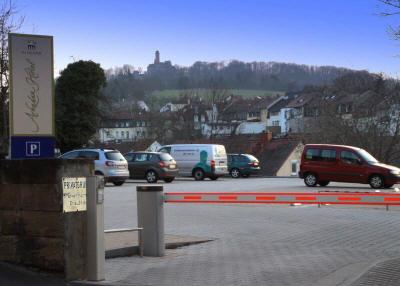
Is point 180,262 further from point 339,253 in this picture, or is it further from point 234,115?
point 234,115

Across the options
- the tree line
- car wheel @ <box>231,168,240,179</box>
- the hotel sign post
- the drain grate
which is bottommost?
car wheel @ <box>231,168,240,179</box>

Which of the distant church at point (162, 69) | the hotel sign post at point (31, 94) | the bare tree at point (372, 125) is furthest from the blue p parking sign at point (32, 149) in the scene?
the distant church at point (162, 69)

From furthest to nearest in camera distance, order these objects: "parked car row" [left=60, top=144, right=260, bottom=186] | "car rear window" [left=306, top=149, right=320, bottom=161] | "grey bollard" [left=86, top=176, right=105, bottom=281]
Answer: "parked car row" [left=60, top=144, right=260, bottom=186], "car rear window" [left=306, top=149, right=320, bottom=161], "grey bollard" [left=86, top=176, right=105, bottom=281]

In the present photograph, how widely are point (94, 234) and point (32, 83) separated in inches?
96.1

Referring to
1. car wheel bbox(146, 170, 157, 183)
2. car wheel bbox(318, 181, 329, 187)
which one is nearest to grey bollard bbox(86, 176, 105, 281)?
car wheel bbox(318, 181, 329, 187)

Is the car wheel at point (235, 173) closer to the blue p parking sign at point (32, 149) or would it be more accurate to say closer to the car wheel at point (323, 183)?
the car wheel at point (323, 183)

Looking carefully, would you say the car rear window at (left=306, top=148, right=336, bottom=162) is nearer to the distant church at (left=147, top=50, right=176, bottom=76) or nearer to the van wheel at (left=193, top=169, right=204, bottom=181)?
the van wheel at (left=193, top=169, right=204, bottom=181)

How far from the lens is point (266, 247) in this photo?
10633 mm

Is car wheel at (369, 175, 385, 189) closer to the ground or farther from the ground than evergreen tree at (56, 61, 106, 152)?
closer to the ground

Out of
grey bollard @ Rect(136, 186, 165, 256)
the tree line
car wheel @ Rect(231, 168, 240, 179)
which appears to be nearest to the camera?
grey bollard @ Rect(136, 186, 165, 256)

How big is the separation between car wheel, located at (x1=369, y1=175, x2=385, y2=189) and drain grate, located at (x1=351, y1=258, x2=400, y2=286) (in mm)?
17649

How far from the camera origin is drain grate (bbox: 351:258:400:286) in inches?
288

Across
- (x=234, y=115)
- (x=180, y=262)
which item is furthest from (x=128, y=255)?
(x=234, y=115)

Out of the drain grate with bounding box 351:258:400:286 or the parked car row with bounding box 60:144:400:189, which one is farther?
the parked car row with bounding box 60:144:400:189
